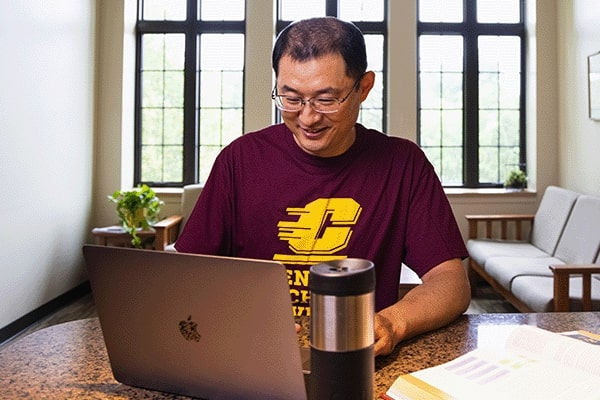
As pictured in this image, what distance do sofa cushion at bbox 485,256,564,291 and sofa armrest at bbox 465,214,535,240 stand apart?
63 cm

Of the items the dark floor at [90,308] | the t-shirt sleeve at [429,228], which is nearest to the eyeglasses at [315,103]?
the t-shirt sleeve at [429,228]

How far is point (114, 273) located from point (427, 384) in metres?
0.44

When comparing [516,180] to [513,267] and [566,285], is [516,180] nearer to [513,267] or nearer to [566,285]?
[513,267]

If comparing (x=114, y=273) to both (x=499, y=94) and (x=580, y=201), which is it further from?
(x=499, y=94)

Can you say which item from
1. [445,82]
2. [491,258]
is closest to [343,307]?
[491,258]

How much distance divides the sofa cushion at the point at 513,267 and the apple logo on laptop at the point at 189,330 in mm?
2897

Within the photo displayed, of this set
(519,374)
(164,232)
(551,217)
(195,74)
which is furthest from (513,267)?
(195,74)

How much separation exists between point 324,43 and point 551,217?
137 inches

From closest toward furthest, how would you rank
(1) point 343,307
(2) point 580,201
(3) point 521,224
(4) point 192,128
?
(1) point 343,307
(2) point 580,201
(3) point 521,224
(4) point 192,128

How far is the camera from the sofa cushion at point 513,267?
3260 mm

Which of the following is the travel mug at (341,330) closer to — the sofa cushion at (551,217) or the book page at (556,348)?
the book page at (556,348)

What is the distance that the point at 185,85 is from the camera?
16.3 feet

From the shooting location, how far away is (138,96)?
498 centimetres

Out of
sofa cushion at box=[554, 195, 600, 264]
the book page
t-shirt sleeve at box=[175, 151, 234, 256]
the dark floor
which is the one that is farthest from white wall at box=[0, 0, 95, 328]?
sofa cushion at box=[554, 195, 600, 264]
